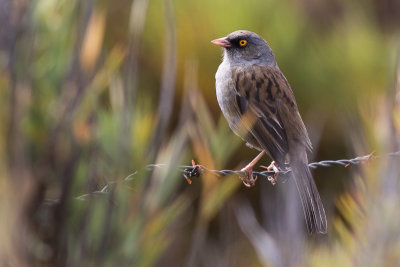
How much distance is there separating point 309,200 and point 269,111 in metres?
0.67

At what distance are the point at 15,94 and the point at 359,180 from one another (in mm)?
953

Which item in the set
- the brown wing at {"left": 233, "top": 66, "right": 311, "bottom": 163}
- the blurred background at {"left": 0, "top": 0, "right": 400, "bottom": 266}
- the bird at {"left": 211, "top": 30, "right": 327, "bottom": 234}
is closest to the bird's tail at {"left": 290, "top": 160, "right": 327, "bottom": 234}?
the bird at {"left": 211, "top": 30, "right": 327, "bottom": 234}

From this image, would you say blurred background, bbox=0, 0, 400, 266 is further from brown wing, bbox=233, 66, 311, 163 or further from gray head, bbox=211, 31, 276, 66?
gray head, bbox=211, 31, 276, 66

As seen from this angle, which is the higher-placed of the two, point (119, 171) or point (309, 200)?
point (119, 171)

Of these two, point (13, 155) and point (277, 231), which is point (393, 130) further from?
point (13, 155)

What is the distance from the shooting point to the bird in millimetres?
4199

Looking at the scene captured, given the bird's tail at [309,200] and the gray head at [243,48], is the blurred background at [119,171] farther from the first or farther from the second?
the gray head at [243,48]

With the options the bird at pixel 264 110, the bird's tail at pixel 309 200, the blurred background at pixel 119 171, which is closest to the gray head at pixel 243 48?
the bird at pixel 264 110

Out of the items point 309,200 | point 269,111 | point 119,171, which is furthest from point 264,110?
point 119,171

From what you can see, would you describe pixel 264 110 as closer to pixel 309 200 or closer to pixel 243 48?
pixel 243 48

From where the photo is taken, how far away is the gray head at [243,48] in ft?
16.0

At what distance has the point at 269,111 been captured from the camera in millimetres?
4504

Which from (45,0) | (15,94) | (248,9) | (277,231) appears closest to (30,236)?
(15,94)

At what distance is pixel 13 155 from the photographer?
171 centimetres
